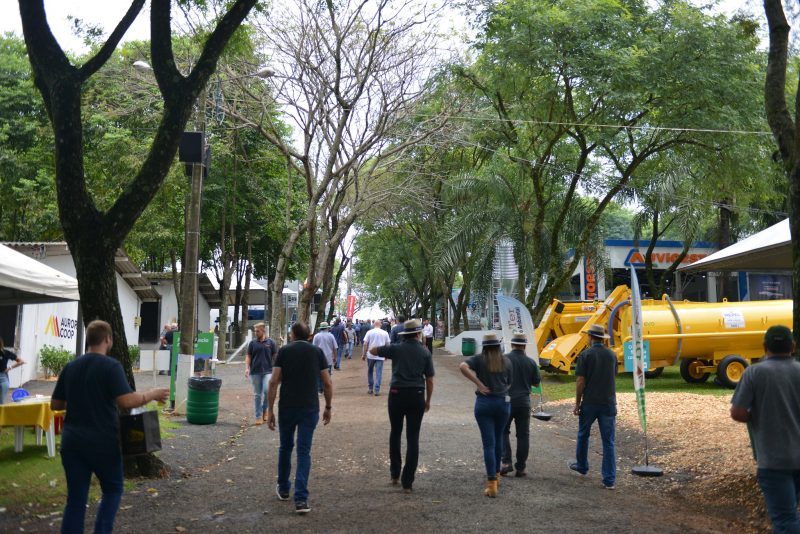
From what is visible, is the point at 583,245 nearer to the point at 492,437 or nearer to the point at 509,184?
the point at 509,184

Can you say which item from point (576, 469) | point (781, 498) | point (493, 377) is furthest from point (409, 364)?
point (781, 498)

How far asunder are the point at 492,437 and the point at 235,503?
257 centimetres

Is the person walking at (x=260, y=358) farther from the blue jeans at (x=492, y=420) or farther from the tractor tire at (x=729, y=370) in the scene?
the tractor tire at (x=729, y=370)

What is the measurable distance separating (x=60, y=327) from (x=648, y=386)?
16.0m

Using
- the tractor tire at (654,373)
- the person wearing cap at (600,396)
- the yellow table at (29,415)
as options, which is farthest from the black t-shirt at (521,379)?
the tractor tire at (654,373)

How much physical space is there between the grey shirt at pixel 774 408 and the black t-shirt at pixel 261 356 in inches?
361

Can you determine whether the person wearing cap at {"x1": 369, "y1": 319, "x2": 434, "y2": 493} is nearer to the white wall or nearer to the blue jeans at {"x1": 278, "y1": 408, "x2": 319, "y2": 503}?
the blue jeans at {"x1": 278, "y1": 408, "x2": 319, "y2": 503}

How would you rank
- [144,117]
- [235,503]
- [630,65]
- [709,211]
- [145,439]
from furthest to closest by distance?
[709,211] → [144,117] → [630,65] → [235,503] → [145,439]

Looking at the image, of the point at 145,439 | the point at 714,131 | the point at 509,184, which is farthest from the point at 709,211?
the point at 145,439

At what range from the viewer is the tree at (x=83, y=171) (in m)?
8.10

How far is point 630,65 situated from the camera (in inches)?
714

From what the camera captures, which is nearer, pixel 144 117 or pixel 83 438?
pixel 83 438

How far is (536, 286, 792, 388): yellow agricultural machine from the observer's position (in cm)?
1852

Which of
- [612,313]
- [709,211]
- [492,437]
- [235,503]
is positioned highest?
[709,211]
